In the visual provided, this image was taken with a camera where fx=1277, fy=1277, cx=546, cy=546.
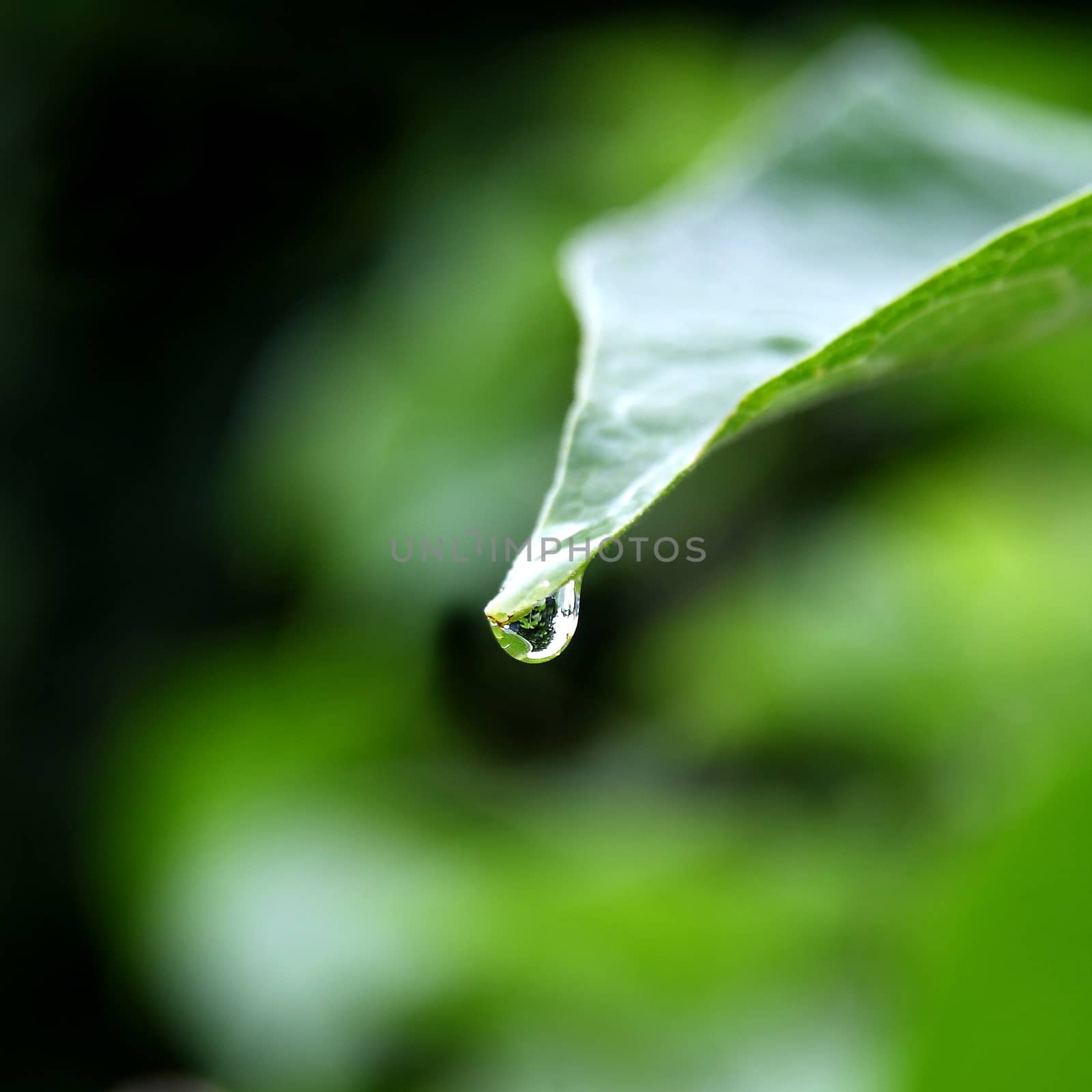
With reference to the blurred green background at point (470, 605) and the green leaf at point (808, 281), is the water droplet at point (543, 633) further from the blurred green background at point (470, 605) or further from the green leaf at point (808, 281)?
the blurred green background at point (470, 605)

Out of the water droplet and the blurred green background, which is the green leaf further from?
the blurred green background

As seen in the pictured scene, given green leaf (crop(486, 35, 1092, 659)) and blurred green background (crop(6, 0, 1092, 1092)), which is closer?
green leaf (crop(486, 35, 1092, 659))

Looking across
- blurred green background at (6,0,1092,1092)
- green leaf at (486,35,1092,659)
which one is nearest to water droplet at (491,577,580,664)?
green leaf at (486,35,1092,659)

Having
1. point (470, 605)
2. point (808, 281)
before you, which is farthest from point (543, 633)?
point (470, 605)

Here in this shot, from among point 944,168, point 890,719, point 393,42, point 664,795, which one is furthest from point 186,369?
point 944,168

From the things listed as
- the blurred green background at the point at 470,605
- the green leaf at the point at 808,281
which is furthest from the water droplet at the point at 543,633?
the blurred green background at the point at 470,605

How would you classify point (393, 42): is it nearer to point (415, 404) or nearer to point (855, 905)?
point (415, 404)

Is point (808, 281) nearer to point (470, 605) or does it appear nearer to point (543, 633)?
point (543, 633)

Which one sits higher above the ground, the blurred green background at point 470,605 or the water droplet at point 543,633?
the blurred green background at point 470,605

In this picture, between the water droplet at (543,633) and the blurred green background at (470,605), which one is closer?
the water droplet at (543,633)
